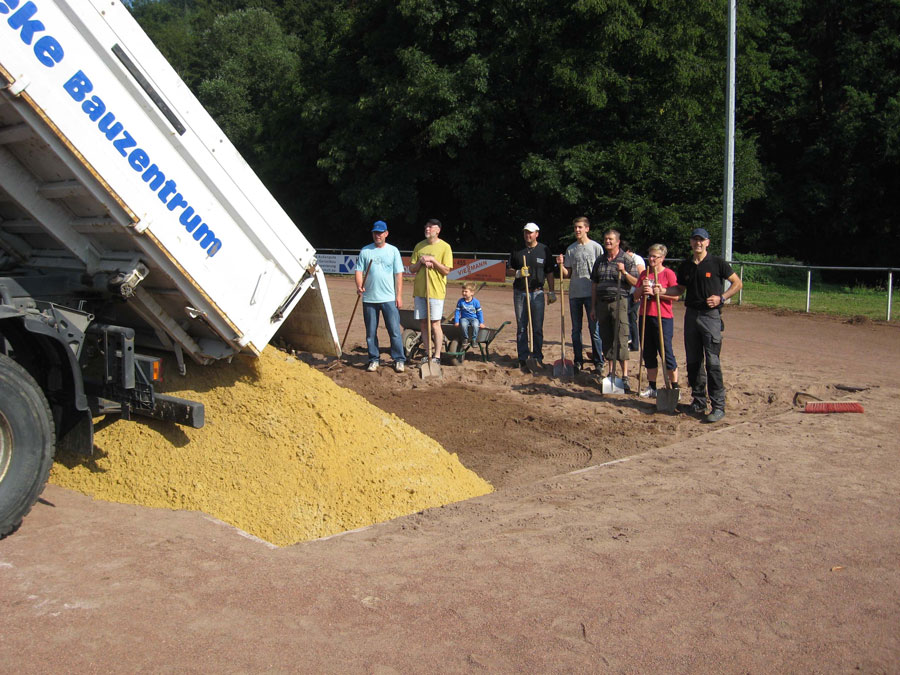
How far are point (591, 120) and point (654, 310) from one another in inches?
853

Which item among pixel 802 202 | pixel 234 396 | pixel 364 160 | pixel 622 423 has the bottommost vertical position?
pixel 622 423

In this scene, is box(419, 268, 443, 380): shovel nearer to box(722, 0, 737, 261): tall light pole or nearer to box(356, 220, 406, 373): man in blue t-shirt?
box(356, 220, 406, 373): man in blue t-shirt

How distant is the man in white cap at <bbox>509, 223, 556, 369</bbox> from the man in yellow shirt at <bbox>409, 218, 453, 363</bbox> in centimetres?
106

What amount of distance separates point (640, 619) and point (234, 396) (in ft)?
11.4

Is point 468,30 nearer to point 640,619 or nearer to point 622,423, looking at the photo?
point 622,423

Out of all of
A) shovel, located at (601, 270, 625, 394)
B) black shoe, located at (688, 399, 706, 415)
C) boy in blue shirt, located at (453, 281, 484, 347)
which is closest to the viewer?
black shoe, located at (688, 399, 706, 415)

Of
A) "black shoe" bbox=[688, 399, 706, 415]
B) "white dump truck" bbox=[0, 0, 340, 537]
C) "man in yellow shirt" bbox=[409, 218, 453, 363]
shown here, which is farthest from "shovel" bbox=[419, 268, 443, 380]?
"white dump truck" bbox=[0, 0, 340, 537]

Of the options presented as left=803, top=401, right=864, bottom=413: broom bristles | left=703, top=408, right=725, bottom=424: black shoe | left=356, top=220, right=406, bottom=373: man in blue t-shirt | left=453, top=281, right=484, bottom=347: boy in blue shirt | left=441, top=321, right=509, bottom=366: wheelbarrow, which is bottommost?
left=703, top=408, right=725, bottom=424: black shoe

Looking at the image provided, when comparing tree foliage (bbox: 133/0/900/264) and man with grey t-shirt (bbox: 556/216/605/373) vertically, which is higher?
tree foliage (bbox: 133/0/900/264)

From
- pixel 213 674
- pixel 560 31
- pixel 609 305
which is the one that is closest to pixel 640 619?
pixel 213 674

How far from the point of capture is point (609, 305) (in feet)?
32.3

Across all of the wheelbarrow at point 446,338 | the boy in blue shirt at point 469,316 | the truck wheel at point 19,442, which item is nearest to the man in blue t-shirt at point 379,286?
the wheelbarrow at point 446,338

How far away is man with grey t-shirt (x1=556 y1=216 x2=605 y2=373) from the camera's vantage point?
10539mm

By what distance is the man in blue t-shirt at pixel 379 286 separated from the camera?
10156 millimetres
